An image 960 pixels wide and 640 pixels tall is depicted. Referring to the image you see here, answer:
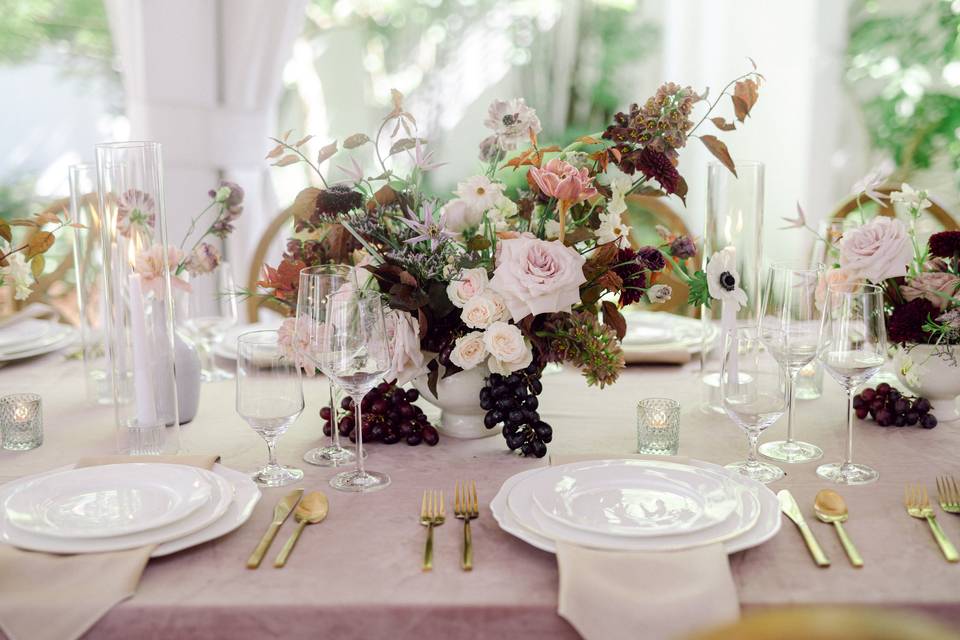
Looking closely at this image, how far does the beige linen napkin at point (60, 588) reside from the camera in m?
0.87

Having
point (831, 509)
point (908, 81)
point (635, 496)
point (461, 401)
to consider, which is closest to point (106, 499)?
point (461, 401)

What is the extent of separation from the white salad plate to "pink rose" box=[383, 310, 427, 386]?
10.6 inches

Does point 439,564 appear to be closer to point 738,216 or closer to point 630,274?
point 630,274

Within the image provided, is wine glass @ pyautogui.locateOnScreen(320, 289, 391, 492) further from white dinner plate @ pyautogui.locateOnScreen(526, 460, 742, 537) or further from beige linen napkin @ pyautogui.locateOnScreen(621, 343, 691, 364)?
beige linen napkin @ pyautogui.locateOnScreen(621, 343, 691, 364)

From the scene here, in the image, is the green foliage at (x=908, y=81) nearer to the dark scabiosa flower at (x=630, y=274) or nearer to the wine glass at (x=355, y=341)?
the dark scabiosa flower at (x=630, y=274)

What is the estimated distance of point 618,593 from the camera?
34.6 inches

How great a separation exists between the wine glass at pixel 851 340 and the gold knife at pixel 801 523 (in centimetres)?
11

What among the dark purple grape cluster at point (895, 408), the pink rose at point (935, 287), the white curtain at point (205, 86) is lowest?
the dark purple grape cluster at point (895, 408)

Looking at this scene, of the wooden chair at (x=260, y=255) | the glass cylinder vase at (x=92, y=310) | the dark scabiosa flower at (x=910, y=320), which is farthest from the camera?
the wooden chair at (x=260, y=255)

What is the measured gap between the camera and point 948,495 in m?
1.11

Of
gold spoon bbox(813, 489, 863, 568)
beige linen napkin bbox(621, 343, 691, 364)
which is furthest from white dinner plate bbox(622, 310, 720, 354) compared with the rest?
gold spoon bbox(813, 489, 863, 568)

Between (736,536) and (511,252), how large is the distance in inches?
17.2

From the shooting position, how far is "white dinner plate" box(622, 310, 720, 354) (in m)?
1.79

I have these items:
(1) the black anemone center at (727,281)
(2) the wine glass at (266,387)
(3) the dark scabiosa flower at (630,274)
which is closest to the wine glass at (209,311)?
(2) the wine glass at (266,387)
